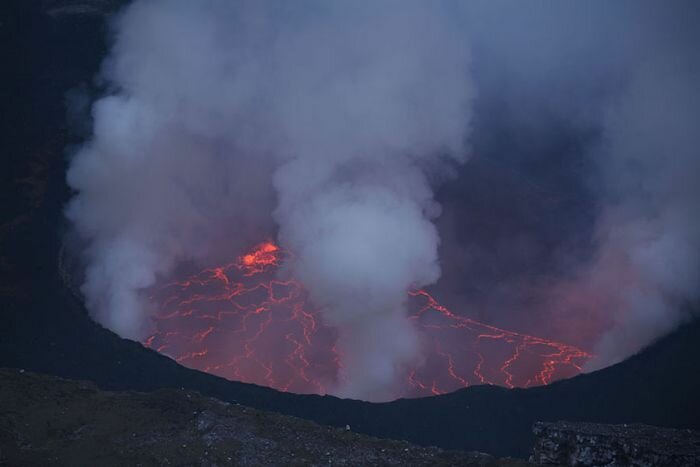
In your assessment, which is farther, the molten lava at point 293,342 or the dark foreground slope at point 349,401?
the molten lava at point 293,342

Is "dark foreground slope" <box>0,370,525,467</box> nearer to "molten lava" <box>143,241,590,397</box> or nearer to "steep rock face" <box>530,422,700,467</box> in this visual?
"steep rock face" <box>530,422,700,467</box>

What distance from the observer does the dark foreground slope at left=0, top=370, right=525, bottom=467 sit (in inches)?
487

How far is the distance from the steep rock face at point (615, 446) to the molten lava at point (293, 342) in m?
6.91

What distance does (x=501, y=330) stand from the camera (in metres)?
23.3

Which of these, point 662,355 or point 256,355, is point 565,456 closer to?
point 662,355

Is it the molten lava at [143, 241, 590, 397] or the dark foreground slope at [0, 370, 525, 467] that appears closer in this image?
the dark foreground slope at [0, 370, 525, 467]

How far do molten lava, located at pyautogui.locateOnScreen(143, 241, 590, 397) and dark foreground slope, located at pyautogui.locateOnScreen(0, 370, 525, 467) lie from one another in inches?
244

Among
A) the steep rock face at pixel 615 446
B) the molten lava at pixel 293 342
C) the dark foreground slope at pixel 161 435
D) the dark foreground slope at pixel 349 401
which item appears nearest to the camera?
the dark foreground slope at pixel 161 435

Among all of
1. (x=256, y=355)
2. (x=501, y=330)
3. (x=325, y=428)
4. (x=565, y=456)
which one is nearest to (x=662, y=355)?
(x=501, y=330)

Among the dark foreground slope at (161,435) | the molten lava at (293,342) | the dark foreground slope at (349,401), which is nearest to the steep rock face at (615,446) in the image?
the dark foreground slope at (161,435)

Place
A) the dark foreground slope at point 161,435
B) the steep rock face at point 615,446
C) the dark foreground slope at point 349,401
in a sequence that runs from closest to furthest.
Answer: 1. the dark foreground slope at point 161,435
2. the steep rock face at point 615,446
3. the dark foreground slope at point 349,401

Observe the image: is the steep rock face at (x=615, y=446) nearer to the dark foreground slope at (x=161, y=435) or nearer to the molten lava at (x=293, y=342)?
the dark foreground slope at (x=161, y=435)

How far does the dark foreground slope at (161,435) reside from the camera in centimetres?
1238

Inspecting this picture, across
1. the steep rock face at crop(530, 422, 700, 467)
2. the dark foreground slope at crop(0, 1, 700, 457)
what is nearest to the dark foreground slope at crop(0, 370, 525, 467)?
the steep rock face at crop(530, 422, 700, 467)
